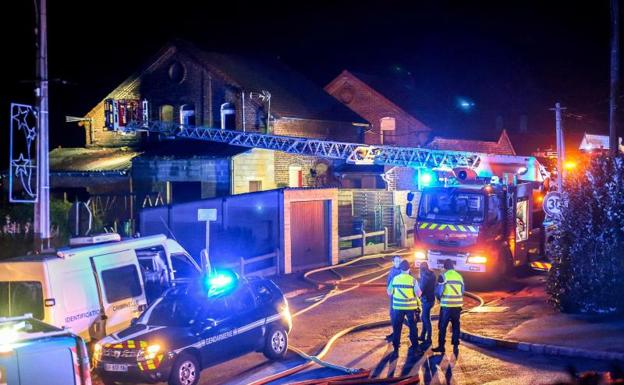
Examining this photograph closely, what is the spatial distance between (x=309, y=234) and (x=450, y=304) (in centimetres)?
1159

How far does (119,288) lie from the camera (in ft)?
38.5

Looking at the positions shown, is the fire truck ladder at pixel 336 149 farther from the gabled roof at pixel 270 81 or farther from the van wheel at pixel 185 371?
the van wheel at pixel 185 371

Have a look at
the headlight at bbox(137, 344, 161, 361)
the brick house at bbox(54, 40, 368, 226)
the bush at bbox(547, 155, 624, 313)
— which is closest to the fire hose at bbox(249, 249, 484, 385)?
the headlight at bbox(137, 344, 161, 361)

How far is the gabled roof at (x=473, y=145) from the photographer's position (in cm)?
4328

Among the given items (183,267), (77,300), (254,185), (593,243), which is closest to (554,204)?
(593,243)

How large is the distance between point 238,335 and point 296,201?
12117 mm

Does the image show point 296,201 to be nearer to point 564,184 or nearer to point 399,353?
point 564,184

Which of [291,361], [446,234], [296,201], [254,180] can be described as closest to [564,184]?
[446,234]

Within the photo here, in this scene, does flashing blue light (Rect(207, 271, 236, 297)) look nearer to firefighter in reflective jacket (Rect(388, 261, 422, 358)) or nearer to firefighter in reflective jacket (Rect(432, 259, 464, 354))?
firefighter in reflective jacket (Rect(388, 261, 422, 358))

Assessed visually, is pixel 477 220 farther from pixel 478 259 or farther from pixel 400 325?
pixel 400 325

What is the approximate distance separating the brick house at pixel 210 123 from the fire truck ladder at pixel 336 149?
1.18 metres

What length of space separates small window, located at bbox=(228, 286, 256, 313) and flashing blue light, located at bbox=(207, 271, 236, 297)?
0.54 feet

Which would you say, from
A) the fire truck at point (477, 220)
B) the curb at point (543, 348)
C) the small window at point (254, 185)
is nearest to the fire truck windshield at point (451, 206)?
the fire truck at point (477, 220)

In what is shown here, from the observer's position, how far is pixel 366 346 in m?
13.4
